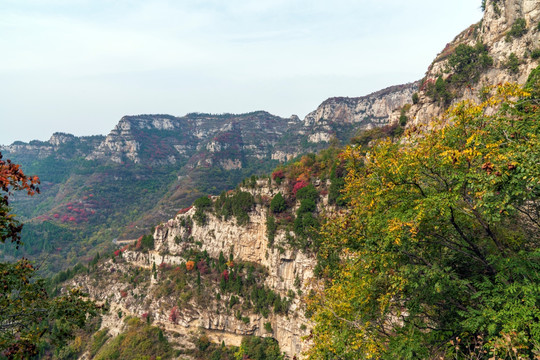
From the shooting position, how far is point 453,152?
7656 mm

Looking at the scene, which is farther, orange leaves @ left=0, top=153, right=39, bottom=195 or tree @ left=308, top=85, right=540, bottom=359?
tree @ left=308, top=85, right=540, bottom=359

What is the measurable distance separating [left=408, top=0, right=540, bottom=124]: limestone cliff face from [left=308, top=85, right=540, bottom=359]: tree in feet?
80.5

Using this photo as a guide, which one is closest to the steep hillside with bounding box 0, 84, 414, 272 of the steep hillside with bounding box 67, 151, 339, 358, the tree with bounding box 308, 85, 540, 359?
the steep hillside with bounding box 67, 151, 339, 358

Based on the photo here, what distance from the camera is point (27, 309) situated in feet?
23.4

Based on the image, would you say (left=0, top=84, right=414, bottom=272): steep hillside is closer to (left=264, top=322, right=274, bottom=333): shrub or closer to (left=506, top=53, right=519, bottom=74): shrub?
(left=264, top=322, right=274, bottom=333): shrub

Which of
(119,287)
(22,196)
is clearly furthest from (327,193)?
(22,196)

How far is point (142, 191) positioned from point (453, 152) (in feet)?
A: 555

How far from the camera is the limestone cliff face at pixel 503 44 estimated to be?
30.8 metres

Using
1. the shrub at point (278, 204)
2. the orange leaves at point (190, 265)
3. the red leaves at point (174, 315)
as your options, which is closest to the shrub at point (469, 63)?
the shrub at point (278, 204)

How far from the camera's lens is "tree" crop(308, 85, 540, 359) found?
6672 mm

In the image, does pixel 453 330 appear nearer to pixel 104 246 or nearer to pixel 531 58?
pixel 531 58

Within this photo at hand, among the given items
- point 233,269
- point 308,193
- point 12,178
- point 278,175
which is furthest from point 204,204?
point 12,178

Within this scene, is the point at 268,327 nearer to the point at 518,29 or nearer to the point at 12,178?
the point at 12,178

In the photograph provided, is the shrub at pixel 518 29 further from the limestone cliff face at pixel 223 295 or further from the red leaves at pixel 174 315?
the red leaves at pixel 174 315
